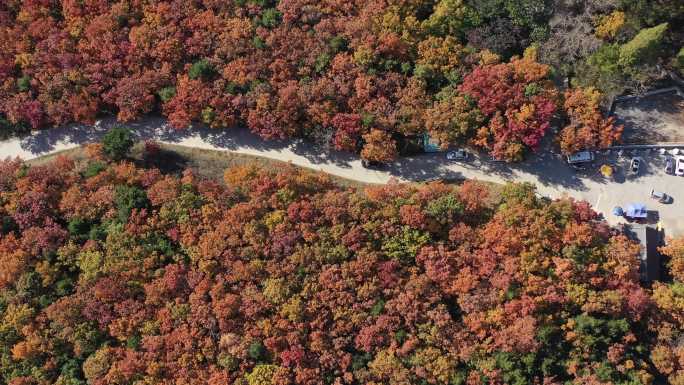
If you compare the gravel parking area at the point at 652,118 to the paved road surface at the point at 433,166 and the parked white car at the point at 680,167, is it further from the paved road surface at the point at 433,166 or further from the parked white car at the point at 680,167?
the parked white car at the point at 680,167

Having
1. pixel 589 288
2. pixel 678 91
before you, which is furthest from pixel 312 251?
pixel 678 91

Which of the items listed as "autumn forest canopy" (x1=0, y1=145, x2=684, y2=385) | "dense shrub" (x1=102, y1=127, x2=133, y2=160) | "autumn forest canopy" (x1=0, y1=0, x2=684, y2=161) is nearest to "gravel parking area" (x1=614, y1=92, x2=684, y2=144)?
"autumn forest canopy" (x1=0, y1=0, x2=684, y2=161)

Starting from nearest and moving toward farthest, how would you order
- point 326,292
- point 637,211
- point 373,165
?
point 326,292
point 637,211
point 373,165

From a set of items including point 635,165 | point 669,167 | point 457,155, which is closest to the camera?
point 669,167

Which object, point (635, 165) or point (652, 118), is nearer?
point (635, 165)

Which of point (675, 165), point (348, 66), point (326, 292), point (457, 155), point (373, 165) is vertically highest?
point (348, 66)

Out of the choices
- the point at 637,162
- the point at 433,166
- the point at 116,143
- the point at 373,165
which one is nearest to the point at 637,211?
the point at 637,162

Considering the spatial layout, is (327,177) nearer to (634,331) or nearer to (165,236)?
Result: (165,236)

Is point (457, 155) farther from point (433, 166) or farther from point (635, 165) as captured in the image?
point (635, 165)
